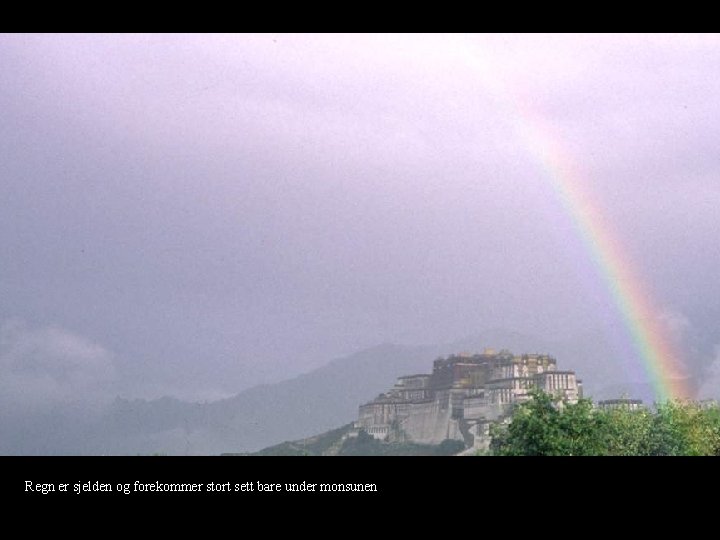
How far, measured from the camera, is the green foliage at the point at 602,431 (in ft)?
97.5

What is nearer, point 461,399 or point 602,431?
point 602,431

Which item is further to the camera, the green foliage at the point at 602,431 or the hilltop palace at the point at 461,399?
the hilltop palace at the point at 461,399

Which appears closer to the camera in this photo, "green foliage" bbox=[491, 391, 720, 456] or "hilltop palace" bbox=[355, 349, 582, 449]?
"green foliage" bbox=[491, 391, 720, 456]

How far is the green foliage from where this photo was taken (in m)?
29.7

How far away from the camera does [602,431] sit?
34.9m
